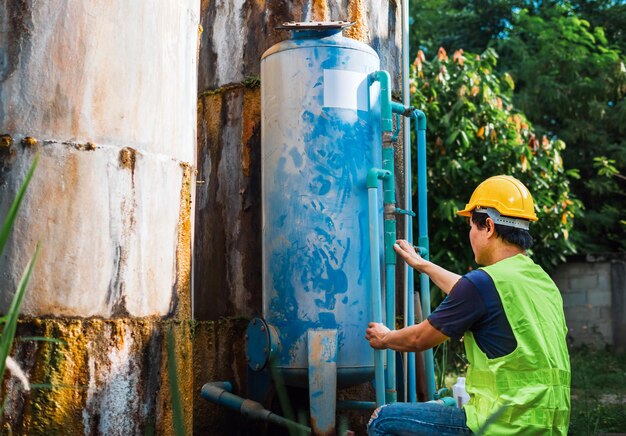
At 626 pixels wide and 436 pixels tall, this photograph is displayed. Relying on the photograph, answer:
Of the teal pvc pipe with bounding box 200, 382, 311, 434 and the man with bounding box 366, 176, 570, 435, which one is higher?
the man with bounding box 366, 176, 570, 435

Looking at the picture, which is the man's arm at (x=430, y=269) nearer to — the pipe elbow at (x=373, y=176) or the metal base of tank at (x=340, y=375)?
the pipe elbow at (x=373, y=176)

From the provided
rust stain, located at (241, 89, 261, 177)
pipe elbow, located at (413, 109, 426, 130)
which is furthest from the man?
rust stain, located at (241, 89, 261, 177)

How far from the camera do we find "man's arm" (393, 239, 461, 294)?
3541mm

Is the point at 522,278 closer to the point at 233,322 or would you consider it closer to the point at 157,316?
the point at 157,316

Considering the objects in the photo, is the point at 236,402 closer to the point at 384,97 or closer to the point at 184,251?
the point at 184,251

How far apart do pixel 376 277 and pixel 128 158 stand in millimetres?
1353

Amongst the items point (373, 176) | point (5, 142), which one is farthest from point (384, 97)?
point (5, 142)

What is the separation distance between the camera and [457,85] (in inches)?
353

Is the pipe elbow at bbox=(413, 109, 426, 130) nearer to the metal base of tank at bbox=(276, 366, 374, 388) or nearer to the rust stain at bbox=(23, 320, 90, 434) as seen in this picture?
the metal base of tank at bbox=(276, 366, 374, 388)

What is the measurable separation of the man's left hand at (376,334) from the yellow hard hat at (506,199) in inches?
24.9

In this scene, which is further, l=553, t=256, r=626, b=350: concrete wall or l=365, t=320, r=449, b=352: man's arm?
l=553, t=256, r=626, b=350: concrete wall

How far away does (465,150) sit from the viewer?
8914mm

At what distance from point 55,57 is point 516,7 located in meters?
15.0

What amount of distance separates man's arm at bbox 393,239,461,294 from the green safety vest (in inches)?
21.7
